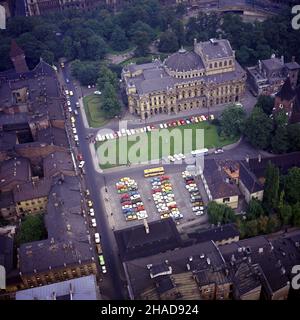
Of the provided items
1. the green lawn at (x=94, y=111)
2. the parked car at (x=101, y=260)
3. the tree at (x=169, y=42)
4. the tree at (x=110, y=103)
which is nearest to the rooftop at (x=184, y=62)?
the tree at (x=110, y=103)

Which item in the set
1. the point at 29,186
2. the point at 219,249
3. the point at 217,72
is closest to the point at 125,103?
the point at 217,72

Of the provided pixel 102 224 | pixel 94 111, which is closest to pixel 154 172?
pixel 102 224

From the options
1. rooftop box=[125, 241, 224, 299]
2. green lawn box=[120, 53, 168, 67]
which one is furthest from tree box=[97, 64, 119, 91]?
rooftop box=[125, 241, 224, 299]

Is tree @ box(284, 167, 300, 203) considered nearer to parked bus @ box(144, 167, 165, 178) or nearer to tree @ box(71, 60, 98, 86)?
parked bus @ box(144, 167, 165, 178)

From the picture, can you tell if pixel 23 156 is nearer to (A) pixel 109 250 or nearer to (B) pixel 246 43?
(A) pixel 109 250

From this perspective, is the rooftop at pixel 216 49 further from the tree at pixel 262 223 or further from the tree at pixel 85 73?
the tree at pixel 262 223
